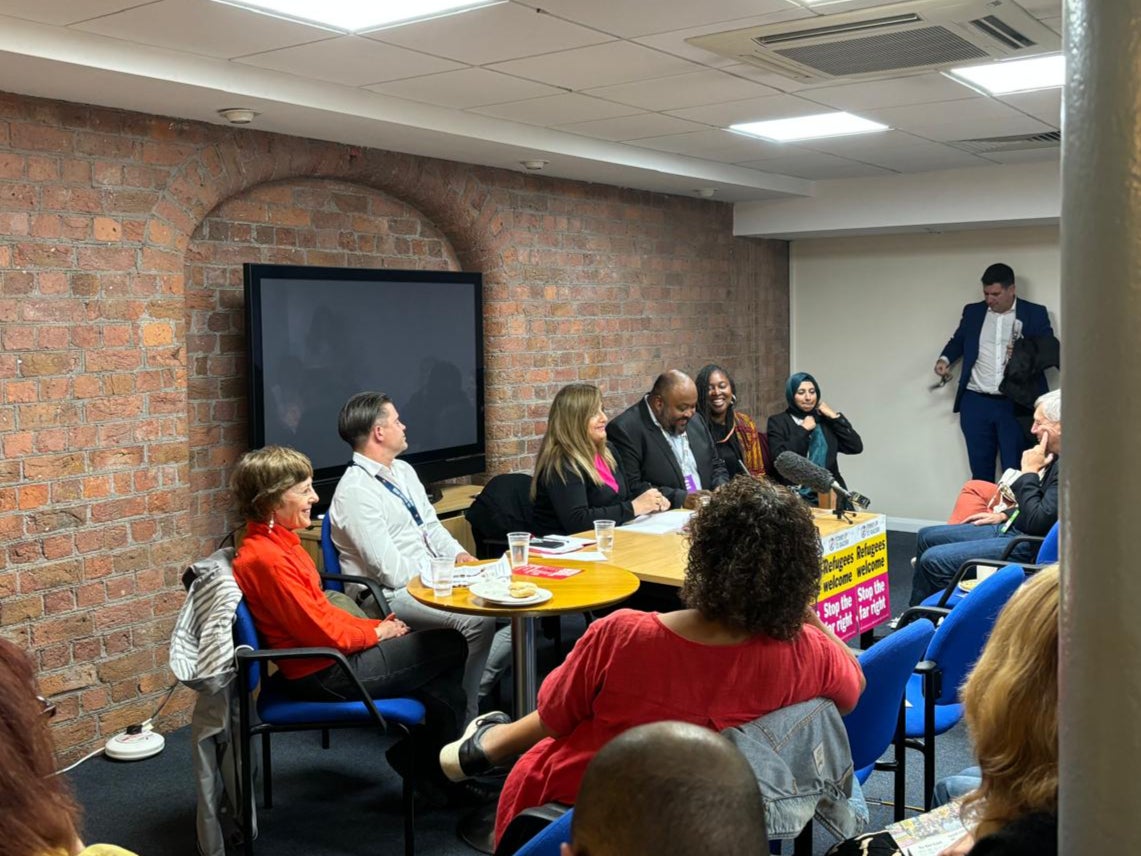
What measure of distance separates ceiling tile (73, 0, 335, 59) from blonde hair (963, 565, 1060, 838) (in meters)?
2.62

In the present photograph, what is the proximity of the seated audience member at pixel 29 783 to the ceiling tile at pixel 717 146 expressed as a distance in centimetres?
440

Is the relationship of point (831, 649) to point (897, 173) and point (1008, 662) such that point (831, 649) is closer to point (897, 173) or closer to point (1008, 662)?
point (1008, 662)

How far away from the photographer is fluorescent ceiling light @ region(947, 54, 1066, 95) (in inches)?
156

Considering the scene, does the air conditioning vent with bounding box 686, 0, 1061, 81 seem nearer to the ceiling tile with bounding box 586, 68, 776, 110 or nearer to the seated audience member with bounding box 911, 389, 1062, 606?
the ceiling tile with bounding box 586, 68, 776, 110

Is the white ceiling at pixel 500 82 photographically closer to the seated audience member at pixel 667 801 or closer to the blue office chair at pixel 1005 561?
the blue office chair at pixel 1005 561

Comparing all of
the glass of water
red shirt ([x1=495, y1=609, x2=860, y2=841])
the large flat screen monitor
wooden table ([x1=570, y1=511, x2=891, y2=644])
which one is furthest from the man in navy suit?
red shirt ([x1=495, y1=609, x2=860, y2=841])

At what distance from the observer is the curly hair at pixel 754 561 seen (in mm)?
1982

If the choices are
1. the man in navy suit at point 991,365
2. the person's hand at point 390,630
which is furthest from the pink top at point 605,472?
the man in navy suit at point 991,365

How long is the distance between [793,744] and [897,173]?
223 inches

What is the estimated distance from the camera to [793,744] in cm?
198

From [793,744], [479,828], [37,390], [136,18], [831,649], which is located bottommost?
[479,828]

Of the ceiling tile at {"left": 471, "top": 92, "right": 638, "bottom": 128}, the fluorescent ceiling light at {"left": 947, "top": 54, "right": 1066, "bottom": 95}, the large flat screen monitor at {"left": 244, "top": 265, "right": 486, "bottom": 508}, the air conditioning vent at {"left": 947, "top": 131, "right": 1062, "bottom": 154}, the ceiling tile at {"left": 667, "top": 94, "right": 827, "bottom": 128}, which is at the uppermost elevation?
the air conditioning vent at {"left": 947, "top": 131, "right": 1062, "bottom": 154}

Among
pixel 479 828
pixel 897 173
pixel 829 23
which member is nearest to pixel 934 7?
pixel 829 23

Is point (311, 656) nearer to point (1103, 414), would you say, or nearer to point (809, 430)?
point (1103, 414)
